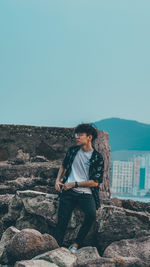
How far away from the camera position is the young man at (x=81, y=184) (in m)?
5.29

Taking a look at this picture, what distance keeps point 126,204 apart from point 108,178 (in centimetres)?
65

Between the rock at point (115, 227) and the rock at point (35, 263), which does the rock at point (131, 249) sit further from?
the rock at point (35, 263)

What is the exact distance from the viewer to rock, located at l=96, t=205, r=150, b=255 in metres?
5.56

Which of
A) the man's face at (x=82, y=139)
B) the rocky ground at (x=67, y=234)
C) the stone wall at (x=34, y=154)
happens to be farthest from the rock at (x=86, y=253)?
the stone wall at (x=34, y=154)

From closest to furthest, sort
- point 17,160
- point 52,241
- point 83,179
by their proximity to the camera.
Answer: point 52,241 → point 83,179 → point 17,160

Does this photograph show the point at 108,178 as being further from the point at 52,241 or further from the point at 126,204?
the point at 52,241

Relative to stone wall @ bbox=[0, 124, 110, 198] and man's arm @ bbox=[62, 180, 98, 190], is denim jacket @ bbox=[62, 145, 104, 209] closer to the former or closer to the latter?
man's arm @ bbox=[62, 180, 98, 190]

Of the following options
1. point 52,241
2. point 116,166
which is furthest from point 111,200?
point 116,166

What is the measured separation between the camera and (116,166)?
561 ft

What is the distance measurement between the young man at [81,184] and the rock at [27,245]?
369mm

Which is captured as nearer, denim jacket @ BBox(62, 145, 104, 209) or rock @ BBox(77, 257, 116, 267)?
rock @ BBox(77, 257, 116, 267)

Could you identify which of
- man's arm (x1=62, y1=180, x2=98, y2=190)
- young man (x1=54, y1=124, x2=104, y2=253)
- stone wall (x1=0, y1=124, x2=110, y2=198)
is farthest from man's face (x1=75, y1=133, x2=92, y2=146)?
stone wall (x1=0, y1=124, x2=110, y2=198)

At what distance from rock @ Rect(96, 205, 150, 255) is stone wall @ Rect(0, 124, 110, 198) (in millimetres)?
1056

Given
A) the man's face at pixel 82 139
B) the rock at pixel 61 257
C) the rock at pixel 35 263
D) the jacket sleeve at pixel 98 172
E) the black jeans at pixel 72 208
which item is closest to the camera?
the rock at pixel 35 263
